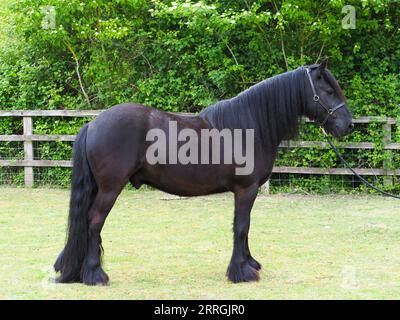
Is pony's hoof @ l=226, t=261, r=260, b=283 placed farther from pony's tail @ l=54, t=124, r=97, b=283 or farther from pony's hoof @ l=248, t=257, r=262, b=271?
pony's tail @ l=54, t=124, r=97, b=283

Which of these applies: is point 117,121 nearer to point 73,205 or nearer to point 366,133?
point 73,205

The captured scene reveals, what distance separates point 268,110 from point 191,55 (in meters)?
5.66

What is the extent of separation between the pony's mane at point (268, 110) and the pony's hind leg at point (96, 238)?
1170 millimetres

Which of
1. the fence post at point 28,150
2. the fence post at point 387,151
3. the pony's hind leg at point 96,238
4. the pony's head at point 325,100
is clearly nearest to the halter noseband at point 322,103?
the pony's head at point 325,100

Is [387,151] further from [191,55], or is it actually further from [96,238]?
[96,238]

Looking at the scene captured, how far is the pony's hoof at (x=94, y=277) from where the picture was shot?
17.4 feet

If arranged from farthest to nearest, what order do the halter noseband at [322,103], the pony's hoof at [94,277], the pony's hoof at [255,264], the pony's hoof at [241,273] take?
the pony's hoof at [255,264] → the halter noseband at [322,103] → the pony's hoof at [241,273] → the pony's hoof at [94,277]

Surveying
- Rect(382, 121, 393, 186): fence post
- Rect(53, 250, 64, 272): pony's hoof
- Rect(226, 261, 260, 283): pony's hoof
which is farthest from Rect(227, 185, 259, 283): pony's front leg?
Rect(382, 121, 393, 186): fence post

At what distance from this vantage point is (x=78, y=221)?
5.36 meters

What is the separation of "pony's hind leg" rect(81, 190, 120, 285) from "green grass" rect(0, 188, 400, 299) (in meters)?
0.15

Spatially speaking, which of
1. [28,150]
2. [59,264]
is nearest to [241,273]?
[59,264]

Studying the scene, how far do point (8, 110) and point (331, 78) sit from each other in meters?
7.85

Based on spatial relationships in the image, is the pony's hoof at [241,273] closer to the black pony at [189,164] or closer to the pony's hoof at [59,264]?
the black pony at [189,164]

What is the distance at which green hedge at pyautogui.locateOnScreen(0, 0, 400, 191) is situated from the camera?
33.5ft
